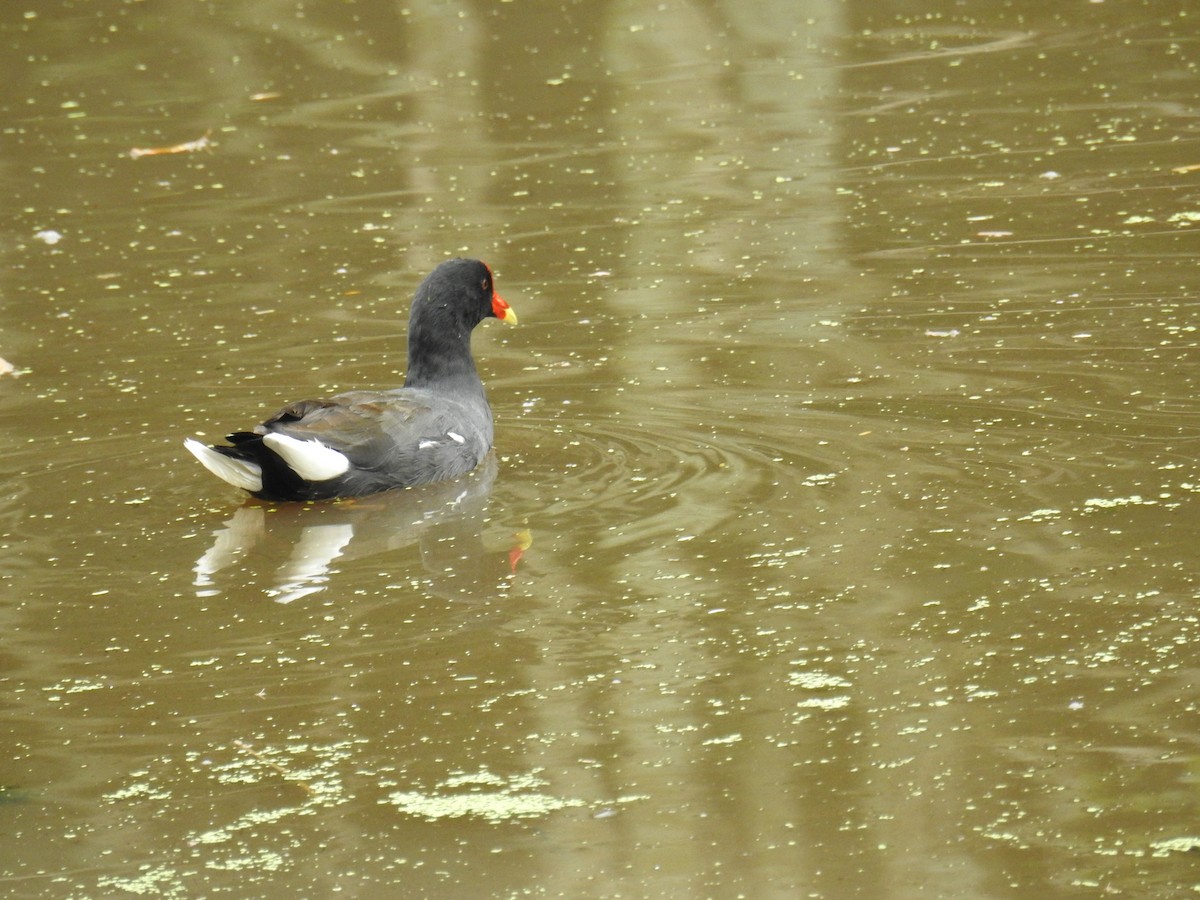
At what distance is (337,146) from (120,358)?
4.25m

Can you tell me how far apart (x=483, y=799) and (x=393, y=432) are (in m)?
2.65

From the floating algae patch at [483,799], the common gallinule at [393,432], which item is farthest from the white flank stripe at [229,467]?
the floating algae patch at [483,799]

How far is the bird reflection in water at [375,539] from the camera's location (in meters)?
6.12

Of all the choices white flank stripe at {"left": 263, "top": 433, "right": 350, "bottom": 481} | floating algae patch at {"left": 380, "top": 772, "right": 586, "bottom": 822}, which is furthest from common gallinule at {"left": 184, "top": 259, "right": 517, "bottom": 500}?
floating algae patch at {"left": 380, "top": 772, "right": 586, "bottom": 822}

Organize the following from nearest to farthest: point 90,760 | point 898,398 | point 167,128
Answer: 1. point 90,760
2. point 898,398
3. point 167,128

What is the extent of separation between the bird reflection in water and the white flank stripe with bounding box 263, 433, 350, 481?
0.16 metres

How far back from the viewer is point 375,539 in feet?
21.5

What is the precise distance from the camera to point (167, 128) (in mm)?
13547

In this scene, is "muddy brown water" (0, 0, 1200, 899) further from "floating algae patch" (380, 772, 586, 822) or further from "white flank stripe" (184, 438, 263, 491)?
"white flank stripe" (184, 438, 263, 491)

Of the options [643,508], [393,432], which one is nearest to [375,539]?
[393,432]

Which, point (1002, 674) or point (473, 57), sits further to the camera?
point (473, 57)

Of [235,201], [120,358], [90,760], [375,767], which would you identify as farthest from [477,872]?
[235,201]

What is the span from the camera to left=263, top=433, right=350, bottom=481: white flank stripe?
6.61 m

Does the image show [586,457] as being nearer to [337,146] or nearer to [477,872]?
[477,872]
